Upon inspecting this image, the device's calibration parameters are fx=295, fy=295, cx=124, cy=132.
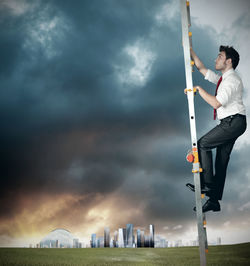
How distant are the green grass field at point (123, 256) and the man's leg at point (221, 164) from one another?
3.10 metres

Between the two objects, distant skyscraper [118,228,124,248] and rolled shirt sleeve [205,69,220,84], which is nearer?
rolled shirt sleeve [205,69,220,84]

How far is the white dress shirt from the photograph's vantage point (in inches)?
197

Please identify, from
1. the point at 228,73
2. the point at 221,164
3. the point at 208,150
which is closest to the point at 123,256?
the point at 221,164

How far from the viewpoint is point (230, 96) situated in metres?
5.05

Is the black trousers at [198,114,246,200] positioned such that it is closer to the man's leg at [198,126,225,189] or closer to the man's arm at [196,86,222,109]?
the man's leg at [198,126,225,189]

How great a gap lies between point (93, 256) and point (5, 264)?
2.64m

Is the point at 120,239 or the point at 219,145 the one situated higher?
the point at 219,145

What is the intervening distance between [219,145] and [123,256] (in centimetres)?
576

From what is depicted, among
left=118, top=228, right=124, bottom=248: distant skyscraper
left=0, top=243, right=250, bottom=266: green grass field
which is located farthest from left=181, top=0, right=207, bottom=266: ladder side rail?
left=118, top=228, right=124, bottom=248: distant skyscraper

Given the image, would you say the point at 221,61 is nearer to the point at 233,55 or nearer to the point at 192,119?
the point at 233,55

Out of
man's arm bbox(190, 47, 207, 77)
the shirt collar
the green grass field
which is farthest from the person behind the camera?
the green grass field

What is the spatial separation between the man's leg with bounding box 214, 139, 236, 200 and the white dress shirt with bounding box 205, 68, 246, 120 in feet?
1.77

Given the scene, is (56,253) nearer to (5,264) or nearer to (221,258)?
(5,264)

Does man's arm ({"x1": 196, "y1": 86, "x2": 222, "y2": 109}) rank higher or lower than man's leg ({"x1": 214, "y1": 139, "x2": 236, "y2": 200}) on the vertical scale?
higher
